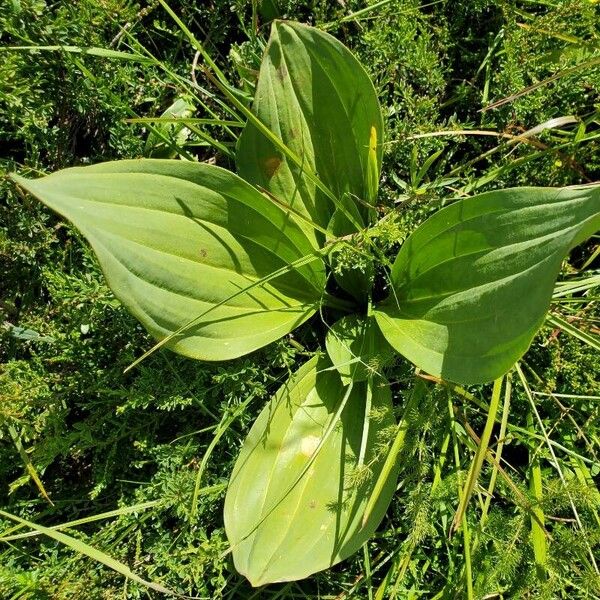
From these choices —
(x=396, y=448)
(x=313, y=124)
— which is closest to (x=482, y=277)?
(x=396, y=448)

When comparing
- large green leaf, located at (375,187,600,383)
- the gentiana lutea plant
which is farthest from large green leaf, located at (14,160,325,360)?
large green leaf, located at (375,187,600,383)

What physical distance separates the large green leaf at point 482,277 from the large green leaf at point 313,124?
23cm

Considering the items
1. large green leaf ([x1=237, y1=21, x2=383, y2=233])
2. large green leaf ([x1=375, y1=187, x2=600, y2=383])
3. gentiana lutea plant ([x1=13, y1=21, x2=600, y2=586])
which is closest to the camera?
large green leaf ([x1=375, y1=187, x2=600, y2=383])

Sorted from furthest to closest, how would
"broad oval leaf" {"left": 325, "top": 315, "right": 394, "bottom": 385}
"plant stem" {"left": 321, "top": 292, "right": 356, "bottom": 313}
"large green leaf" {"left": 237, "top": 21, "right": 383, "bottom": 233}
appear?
"plant stem" {"left": 321, "top": 292, "right": 356, "bottom": 313}
"broad oval leaf" {"left": 325, "top": 315, "right": 394, "bottom": 385}
"large green leaf" {"left": 237, "top": 21, "right": 383, "bottom": 233}

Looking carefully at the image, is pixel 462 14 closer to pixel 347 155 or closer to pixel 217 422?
pixel 347 155

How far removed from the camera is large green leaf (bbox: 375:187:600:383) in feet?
3.62

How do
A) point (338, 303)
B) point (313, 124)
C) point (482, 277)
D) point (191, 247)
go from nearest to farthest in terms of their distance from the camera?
point (482, 277) < point (191, 247) < point (313, 124) < point (338, 303)

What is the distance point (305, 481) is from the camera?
153cm

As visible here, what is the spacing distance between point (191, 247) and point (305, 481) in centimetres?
61

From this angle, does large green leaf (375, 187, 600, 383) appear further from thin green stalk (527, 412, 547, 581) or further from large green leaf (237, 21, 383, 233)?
thin green stalk (527, 412, 547, 581)

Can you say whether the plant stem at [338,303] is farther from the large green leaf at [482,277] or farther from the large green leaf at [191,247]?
the large green leaf at [482,277]

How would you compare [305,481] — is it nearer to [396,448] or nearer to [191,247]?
[396,448]

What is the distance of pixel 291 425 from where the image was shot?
158cm

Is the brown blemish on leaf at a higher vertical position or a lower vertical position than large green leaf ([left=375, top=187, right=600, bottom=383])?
higher
